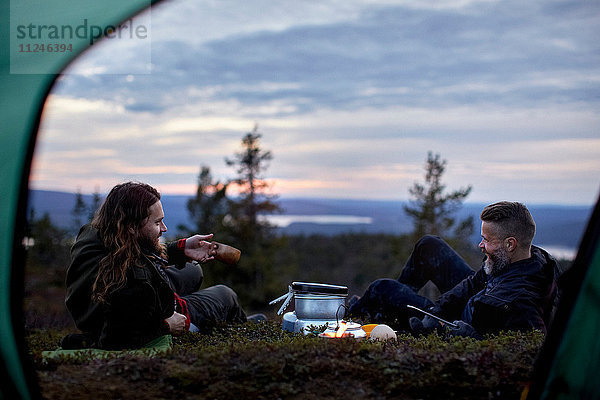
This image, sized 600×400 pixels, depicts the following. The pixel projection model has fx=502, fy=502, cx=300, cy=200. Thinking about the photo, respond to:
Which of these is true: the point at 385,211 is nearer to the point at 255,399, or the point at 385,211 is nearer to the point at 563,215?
the point at 563,215

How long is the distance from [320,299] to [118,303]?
4.78 feet

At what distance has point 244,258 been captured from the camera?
1372 centimetres

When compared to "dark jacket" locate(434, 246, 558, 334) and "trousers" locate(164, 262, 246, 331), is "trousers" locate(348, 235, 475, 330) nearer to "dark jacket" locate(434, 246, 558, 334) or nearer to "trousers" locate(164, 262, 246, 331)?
"dark jacket" locate(434, 246, 558, 334)

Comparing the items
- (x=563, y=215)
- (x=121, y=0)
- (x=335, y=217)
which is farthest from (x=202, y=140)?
(x=335, y=217)

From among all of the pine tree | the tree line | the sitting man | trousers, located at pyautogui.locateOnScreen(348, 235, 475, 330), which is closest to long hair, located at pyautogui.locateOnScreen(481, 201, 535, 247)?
the sitting man

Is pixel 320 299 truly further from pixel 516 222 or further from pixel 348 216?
pixel 348 216

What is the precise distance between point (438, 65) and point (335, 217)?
45.9 feet

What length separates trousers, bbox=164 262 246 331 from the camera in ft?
14.7

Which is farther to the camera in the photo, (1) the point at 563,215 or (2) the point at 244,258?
(2) the point at 244,258

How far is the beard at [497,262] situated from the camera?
12.5 feet

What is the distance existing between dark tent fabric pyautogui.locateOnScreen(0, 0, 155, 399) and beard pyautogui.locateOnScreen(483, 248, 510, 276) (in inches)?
117

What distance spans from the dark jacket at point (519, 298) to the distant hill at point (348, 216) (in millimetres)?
290

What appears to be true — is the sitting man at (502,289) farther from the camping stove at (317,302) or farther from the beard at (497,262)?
the camping stove at (317,302)

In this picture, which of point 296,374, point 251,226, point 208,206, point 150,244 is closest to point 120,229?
point 150,244
